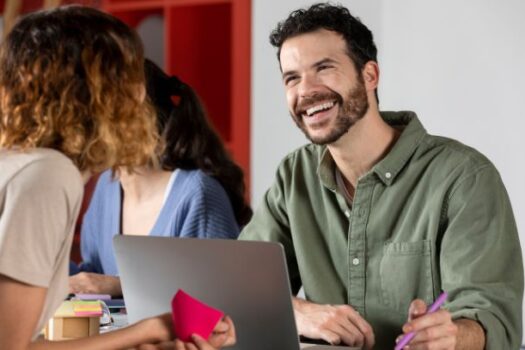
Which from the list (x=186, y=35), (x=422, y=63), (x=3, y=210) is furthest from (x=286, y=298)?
(x=186, y=35)

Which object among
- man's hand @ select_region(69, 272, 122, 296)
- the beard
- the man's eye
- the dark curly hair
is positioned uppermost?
the dark curly hair

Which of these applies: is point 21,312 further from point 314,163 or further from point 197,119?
point 197,119

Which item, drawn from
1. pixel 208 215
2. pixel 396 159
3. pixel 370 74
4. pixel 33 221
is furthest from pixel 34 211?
pixel 208 215

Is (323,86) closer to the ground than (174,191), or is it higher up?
higher up

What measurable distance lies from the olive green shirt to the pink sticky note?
19.3 inches

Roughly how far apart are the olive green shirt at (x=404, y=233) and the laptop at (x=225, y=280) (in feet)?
0.92

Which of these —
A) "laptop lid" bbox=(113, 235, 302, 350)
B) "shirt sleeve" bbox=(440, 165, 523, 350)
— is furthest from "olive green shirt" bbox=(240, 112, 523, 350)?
"laptop lid" bbox=(113, 235, 302, 350)

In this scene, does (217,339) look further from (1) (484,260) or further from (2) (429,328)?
(1) (484,260)

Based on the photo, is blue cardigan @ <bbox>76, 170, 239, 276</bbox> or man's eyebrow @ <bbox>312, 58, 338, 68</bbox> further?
blue cardigan @ <bbox>76, 170, 239, 276</bbox>

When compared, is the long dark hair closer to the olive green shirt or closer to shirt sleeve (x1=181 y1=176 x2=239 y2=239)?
shirt sleeve (x1=181 y1=176 x2=239 y2=239)

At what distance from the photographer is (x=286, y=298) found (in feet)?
5.11

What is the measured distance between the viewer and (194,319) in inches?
58.9

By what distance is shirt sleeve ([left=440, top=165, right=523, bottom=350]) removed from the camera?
5.89ft

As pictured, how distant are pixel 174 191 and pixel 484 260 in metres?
1.07
